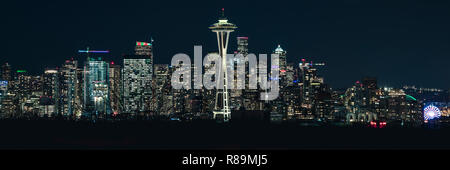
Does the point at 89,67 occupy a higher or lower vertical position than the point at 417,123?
higher

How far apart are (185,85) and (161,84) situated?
6742mm

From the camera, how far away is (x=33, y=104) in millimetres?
160375

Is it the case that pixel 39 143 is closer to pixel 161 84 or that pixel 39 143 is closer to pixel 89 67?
pixel 161 84
